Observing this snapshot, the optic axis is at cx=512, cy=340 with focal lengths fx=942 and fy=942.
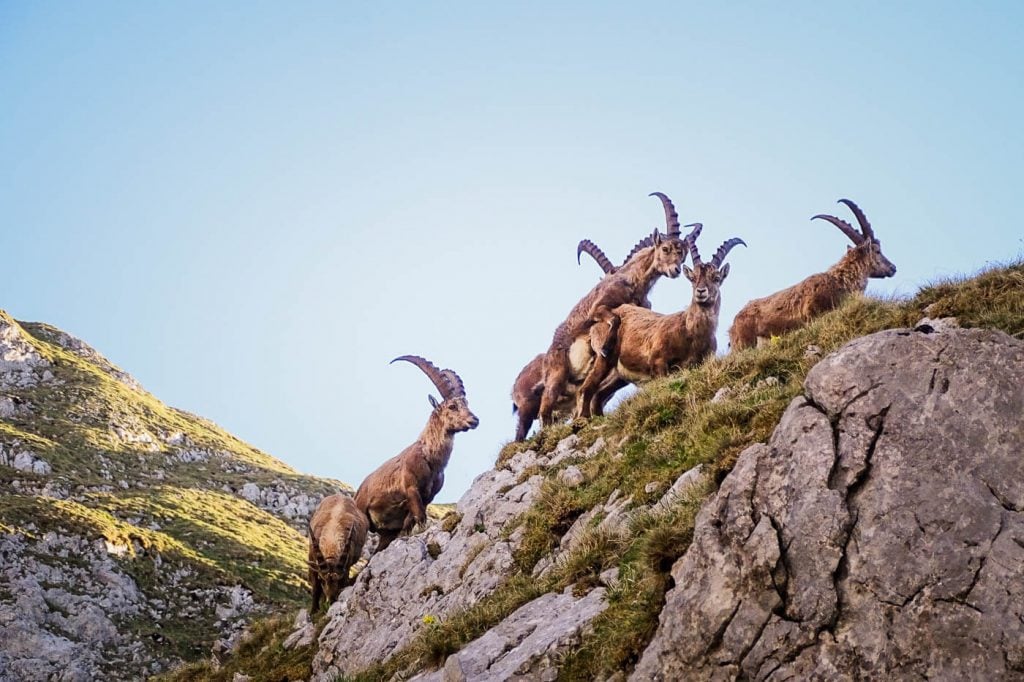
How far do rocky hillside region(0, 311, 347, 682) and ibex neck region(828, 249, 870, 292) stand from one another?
15.2 meters

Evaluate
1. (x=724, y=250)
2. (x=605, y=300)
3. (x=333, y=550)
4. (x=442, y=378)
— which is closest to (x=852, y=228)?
(x=724, y=250)

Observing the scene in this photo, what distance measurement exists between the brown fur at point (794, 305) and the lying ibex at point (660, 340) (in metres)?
0.75

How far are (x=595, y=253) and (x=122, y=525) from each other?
27320 mm

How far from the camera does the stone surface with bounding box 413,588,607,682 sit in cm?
947

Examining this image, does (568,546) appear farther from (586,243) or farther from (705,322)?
(586,243)

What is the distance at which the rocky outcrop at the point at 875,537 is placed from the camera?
24.2 ft

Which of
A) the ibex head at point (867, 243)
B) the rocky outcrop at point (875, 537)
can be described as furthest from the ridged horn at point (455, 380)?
the rocky outcrop at point (875, 537)

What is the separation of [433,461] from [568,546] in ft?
36.1

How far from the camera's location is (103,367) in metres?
78.7

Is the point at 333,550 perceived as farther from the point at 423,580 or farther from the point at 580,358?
the point at 580,358

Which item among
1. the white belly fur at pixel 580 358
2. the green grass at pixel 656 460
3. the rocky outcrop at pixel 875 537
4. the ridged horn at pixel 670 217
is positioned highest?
the ridged horn at pixel 670 217

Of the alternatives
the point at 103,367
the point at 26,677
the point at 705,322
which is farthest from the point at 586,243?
the point at 103,367

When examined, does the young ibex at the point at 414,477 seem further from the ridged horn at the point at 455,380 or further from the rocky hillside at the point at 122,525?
the rocky hillside at the point at 122,525

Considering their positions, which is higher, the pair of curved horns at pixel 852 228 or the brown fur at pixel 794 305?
the pair of curved horns at pixel 852 228
